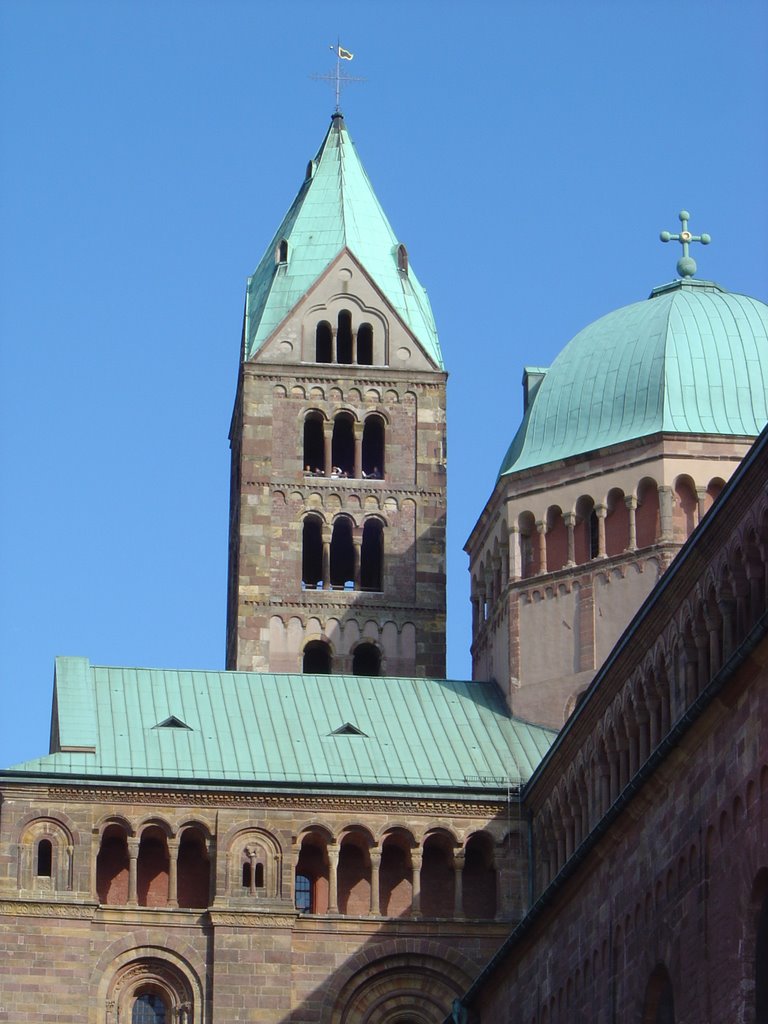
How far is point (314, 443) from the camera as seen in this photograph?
69.1 meters

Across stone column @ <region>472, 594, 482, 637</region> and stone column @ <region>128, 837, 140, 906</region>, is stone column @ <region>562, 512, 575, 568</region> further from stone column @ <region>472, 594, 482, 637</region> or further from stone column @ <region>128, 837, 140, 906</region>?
stone column @ <region>128, 837, 140, 906</region>

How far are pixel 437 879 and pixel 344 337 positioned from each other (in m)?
19.5

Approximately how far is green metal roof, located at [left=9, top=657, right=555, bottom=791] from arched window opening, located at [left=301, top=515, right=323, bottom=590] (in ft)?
27.0

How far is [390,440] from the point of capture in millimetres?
68625

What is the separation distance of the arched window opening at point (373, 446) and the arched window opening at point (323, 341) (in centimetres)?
205

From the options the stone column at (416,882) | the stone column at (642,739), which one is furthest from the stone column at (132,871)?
the stone column at (642,739)

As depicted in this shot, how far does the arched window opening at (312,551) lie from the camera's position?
2655 inches

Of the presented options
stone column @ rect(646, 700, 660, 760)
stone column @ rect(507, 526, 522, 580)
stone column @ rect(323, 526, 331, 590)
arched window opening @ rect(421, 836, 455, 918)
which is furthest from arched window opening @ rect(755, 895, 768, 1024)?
stone column @ rect(323, 526, 331, 590)

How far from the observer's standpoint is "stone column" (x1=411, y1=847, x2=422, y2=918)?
2117 inches

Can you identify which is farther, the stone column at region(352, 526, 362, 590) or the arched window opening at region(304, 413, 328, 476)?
the arched window opening at region(304, 413, 328, 476)

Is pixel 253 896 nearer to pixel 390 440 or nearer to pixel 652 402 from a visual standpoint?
pixel 652 402

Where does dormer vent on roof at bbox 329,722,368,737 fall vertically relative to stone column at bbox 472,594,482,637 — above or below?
below

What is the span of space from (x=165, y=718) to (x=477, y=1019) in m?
11.8

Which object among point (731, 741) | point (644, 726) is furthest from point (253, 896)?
point (731, 741)
